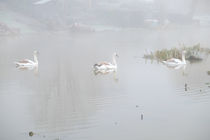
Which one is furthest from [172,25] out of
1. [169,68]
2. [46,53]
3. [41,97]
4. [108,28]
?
[41,97]

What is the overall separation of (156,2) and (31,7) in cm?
891

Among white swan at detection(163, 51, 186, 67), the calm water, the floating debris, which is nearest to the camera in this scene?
the calm water

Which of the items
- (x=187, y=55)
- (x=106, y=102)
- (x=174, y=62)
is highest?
(x=187, y=55)

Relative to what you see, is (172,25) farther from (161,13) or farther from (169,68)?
(169,68)

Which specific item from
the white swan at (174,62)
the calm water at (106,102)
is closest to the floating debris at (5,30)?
the calm water at (106,102)

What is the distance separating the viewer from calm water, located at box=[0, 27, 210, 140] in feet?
23.0

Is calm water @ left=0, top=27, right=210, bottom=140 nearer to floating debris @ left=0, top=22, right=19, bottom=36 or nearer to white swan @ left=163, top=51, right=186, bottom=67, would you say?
white swan @ left=163, top=51, right=186, bottom=67

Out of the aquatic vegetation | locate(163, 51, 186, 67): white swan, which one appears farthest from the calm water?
the aquatic vegetation

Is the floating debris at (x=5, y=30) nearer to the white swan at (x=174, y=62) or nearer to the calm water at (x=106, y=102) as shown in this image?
the calm water at (x=106, y=102)

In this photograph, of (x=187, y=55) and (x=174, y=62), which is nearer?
(x=174, y=62)

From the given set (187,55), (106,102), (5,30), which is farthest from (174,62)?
(5,30)

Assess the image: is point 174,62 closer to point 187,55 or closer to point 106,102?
point 187,55

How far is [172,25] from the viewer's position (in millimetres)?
34625

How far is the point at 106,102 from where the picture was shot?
881 centimetres
